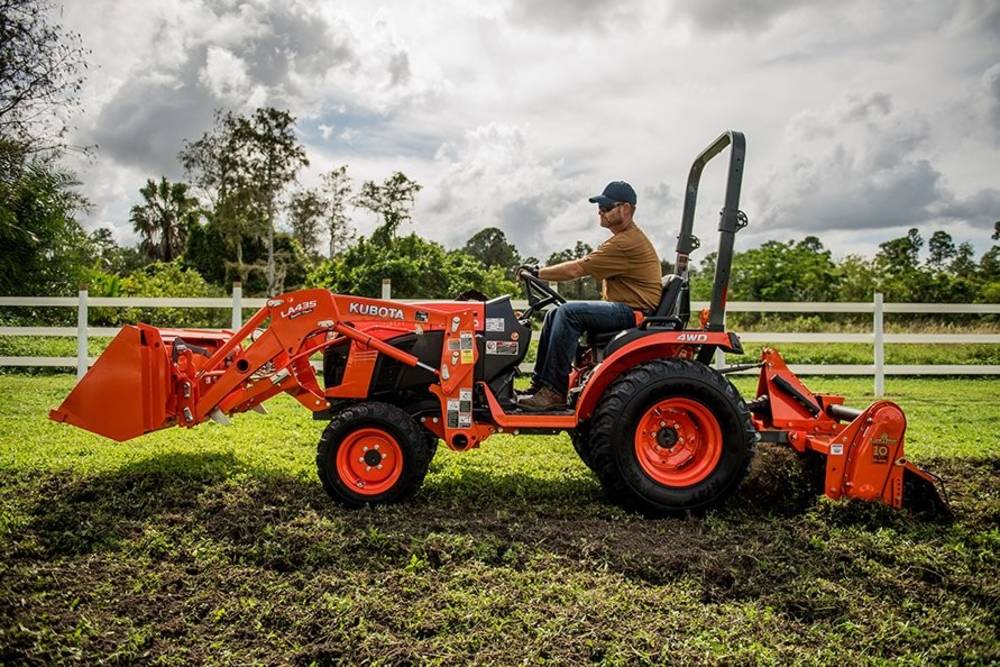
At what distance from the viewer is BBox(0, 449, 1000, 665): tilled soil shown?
3449 millimetres

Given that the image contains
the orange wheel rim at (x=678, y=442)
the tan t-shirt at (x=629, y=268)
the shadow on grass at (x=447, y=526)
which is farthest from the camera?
the tan t-shirt at (x=629, y=268)

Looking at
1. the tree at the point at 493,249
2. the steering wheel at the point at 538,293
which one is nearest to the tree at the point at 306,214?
the tree at the point at 493,249

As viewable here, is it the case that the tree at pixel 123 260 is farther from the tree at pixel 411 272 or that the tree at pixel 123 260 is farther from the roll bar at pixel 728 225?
the roll bar at pixel 728 225

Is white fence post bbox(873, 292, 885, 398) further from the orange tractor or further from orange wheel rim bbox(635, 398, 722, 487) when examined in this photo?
orange wheel rim bbox(635, 398, 722, 487)

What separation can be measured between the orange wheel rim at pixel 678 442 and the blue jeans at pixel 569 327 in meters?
0.62

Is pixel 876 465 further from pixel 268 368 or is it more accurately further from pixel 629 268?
pixel 268 368

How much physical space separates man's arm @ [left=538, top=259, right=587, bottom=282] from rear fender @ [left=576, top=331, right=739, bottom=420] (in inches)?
25.6

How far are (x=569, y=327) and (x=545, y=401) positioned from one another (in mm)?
521

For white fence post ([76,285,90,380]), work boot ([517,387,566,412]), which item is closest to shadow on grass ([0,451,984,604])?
work boot ([517,387,566,412])

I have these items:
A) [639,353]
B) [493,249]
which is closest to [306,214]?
[493,249]

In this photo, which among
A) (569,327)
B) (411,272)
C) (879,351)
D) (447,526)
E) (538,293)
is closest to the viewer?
(447,526)

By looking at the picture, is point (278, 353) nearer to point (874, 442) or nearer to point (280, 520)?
point (280, 520)

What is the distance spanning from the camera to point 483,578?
4105mm

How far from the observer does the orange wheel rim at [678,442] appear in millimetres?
5383
